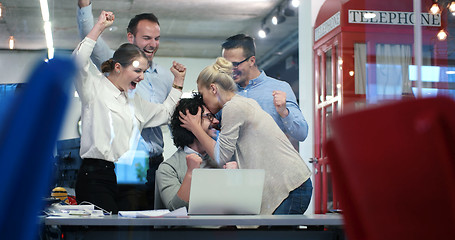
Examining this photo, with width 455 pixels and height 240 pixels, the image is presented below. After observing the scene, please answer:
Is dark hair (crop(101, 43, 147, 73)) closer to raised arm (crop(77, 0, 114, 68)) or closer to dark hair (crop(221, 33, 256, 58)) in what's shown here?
raised arm (crop(77, 0, 114, 68))

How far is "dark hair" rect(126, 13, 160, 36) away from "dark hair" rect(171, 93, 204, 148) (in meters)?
0.66

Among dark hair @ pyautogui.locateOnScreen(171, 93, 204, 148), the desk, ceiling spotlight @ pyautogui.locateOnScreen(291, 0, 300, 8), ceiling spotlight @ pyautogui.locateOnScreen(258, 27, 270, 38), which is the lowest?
the desk

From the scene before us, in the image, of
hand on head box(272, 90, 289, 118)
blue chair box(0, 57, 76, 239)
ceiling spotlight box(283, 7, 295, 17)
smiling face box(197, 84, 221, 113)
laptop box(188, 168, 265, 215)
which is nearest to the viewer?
blue chair box(0, 57, 76, 239)

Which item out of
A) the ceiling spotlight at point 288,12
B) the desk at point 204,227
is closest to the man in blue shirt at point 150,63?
the ceiling spotlight at point 288,12

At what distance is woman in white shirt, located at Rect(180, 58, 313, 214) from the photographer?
14.2ft

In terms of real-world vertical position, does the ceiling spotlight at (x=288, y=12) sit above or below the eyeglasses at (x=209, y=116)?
above

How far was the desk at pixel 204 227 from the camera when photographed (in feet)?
8.34

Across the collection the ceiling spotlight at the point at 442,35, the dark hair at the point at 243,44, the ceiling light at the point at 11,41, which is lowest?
the ceiling light at the point at 11,41

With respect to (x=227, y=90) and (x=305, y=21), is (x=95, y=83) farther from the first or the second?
(x=305, y=21)

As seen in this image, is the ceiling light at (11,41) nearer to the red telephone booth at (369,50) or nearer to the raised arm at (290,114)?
the raised arm at (290,114)

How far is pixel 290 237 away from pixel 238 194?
0.34 m

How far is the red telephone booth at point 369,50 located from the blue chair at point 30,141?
470 cm

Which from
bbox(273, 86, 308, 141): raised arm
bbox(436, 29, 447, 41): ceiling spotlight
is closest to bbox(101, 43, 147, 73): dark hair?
bbox(273, 86, 308, 141): raised arm

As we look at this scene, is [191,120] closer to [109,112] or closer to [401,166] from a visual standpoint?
[109,112]
